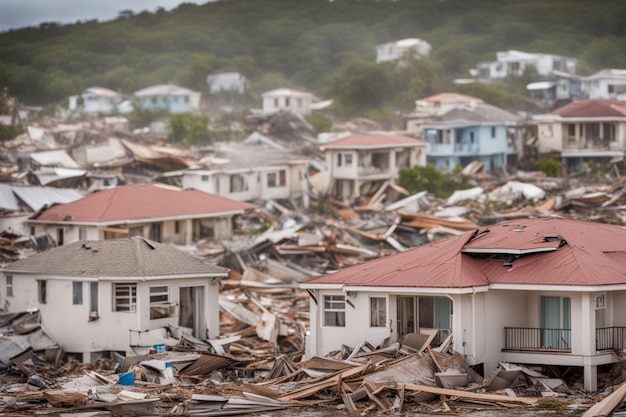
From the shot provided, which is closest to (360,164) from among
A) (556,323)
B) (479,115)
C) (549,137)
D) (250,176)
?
(250,176)

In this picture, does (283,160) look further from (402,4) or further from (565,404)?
(402,4)


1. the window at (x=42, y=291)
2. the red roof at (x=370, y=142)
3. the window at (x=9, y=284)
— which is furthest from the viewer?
the red roof at (x=370, y=142)

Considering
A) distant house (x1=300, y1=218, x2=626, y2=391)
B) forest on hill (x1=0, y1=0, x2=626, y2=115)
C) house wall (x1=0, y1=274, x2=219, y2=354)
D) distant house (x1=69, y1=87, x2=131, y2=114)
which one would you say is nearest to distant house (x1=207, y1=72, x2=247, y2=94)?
forest on hill (x1=0, y1=0, x2=626, y2=115)

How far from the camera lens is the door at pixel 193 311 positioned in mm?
32906

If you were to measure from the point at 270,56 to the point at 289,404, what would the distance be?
12718 cm

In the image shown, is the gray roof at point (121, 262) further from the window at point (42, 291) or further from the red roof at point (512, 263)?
the red roof at point (512, 263)

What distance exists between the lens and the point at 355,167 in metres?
69.2

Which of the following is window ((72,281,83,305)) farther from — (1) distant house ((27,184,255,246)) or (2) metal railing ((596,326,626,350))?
Answer: (1) distant house ((27,184,255,246))

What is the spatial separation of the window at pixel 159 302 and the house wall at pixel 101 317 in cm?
11

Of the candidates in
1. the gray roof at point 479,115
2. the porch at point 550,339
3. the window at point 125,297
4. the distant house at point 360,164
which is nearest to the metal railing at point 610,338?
the porch at point 550,339

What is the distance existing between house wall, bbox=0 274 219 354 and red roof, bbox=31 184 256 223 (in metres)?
15.2

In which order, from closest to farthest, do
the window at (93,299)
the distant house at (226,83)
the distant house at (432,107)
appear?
the window at (93,299), the distant house at (432,107), the distant house at (226,83)

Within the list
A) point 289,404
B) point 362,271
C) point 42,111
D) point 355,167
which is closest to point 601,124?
point 355,167

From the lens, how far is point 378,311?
2864 cm
